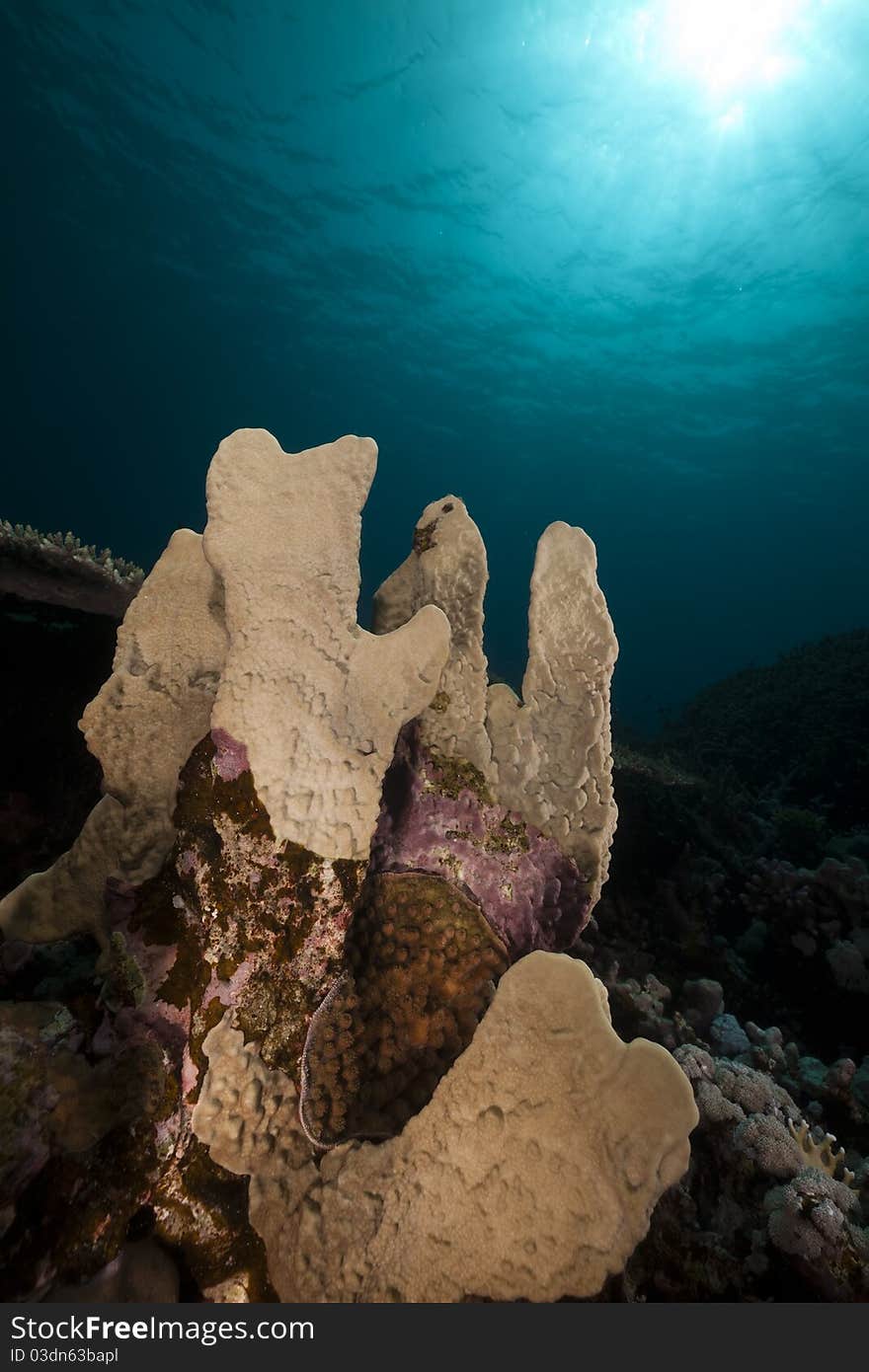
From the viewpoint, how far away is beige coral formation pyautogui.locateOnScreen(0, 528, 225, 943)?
2.57m

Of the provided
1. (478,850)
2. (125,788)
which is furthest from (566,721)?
(125,788)

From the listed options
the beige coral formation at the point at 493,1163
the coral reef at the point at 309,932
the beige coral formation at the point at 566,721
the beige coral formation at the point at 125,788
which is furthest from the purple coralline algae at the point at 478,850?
the beige coral formation at the point at 125,788

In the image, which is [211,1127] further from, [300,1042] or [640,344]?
[640,344]

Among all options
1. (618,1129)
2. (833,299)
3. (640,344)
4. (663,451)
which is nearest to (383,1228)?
(618,1129)

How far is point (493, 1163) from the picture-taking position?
2035 mm

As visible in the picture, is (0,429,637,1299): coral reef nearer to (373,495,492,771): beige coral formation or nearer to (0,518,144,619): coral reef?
(373,495,492,771): beige coral formation

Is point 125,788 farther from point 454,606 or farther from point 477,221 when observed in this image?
point 477,221

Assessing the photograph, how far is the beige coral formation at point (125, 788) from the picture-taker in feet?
8.43

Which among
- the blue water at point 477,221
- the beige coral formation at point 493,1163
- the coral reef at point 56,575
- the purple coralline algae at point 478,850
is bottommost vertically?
the beige coral formation at point 493,1163

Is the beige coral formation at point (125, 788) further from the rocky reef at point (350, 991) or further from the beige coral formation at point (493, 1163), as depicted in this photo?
the beige coral formation at point (493, 1163)

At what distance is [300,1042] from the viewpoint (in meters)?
2.32

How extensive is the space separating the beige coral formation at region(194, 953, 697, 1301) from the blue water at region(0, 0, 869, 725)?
103 ft

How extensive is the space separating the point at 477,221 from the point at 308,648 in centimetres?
4219

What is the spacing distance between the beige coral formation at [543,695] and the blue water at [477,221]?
29.3 meters
